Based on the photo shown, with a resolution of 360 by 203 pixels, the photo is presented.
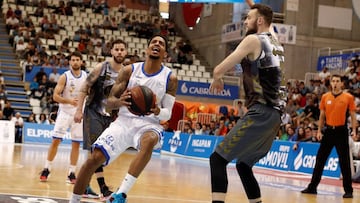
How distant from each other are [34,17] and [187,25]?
26.2 feet

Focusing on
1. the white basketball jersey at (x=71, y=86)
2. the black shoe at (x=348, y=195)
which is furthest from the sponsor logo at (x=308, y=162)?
the white basketball jersey at (x=71, y=86)

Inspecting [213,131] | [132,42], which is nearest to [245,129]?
[213,131]

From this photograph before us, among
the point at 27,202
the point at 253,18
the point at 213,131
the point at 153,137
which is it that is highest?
the point at 253,18

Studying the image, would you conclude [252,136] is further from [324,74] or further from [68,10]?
[68,10]

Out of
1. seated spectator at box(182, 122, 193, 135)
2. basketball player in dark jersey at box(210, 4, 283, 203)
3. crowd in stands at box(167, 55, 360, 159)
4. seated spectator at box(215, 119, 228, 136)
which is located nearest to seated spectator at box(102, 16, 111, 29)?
crowd in stands at box(167, 55, 360, 159)

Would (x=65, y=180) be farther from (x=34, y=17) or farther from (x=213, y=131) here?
(x=34, y=17)

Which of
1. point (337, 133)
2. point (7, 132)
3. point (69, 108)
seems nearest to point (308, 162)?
point (337, 133)

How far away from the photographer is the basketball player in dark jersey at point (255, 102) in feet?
18.3

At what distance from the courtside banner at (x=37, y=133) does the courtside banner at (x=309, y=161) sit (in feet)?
35.9

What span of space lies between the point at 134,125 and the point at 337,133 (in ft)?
16.5

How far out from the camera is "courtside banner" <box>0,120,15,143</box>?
75.9 feet

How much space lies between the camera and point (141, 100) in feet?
20.0

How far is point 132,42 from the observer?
109 ft

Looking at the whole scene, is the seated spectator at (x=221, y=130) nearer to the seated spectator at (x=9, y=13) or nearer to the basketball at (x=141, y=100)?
the seated spectator at (x=9, y=13)
